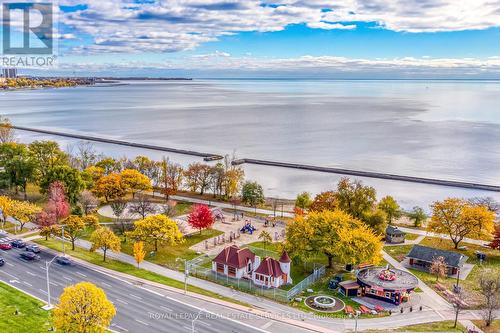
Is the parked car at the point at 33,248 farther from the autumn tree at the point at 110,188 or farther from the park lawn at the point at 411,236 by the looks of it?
the park lawn at the point at 411,236

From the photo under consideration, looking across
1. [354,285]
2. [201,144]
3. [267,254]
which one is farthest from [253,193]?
[201,144]

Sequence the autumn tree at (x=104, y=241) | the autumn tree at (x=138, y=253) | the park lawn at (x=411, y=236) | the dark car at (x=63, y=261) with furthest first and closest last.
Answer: the park lawn at (x=411, y=236), the autumn tree at (x=104, y=241), the autumn tree at (x=138, y=253), the dark car at (x=63, y=261)

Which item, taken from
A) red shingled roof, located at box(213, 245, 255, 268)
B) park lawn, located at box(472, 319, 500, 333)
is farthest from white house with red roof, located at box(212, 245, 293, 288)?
park lawn, located at box(472, 319, 500, 333)

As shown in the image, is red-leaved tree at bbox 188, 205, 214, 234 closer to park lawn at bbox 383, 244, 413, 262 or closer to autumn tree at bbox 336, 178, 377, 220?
autumn tree at bbox 336, 178, 377, 220

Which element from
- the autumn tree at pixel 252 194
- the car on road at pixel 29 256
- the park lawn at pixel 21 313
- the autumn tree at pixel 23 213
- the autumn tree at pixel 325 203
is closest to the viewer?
the park lawn at pixel 21 313

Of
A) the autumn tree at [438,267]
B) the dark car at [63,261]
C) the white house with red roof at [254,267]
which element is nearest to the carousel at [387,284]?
the autumn tree at [438,267]

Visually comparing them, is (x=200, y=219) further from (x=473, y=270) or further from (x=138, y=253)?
(x=473, y=270)

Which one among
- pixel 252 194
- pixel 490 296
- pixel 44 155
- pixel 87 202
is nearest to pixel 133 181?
pixel 87 202
